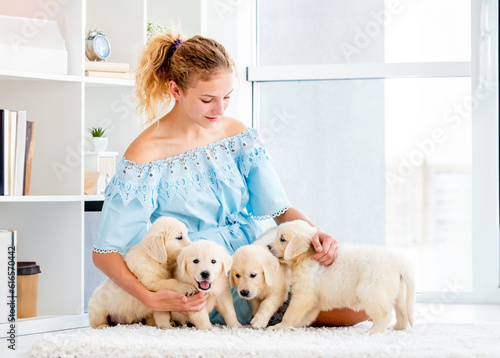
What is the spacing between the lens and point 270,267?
5.74ft

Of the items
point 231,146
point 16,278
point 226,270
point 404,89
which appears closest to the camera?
point 226,270

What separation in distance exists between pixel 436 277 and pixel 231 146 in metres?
1.26

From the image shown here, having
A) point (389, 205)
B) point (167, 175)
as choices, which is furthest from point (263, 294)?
point (389, 205)

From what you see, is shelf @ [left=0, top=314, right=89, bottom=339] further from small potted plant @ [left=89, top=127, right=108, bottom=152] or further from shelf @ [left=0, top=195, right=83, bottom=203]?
small potted plant @ [left=89, top=127, right=108, bottom=152]

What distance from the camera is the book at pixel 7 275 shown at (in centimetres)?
219

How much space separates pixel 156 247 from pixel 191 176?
31cm

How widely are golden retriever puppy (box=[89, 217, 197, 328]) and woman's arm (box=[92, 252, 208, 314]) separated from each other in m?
0.02

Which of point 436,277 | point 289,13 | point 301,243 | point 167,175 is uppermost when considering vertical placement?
point 289,13

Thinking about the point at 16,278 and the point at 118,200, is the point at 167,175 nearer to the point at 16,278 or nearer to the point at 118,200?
the point at 118,200

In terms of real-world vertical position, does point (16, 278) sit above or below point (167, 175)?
below

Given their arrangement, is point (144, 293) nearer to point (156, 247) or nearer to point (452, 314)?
point (156, 247)

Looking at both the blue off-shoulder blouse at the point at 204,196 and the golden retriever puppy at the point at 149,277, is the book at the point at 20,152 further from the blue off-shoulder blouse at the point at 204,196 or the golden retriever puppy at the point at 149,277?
the golden retriever puppy at the point at 149,277

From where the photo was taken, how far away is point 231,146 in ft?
6.85

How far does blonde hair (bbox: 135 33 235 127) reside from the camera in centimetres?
189
